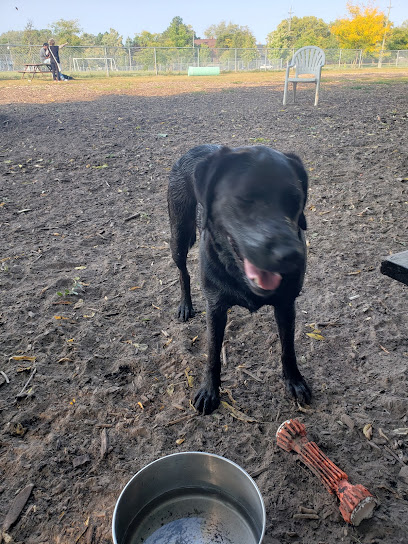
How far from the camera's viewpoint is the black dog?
183 cm

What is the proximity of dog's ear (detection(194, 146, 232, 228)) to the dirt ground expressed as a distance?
1280 mm

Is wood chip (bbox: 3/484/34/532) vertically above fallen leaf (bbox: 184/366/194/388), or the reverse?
wood chip (bbox: 3/484/34/532)

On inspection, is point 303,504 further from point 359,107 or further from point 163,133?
point 359,107

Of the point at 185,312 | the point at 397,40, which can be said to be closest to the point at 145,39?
the point at 397,40

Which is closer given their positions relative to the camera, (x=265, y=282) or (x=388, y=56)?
(x=265, y=282)

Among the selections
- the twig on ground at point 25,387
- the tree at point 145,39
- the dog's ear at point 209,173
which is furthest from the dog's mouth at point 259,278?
the tree at point 145,39

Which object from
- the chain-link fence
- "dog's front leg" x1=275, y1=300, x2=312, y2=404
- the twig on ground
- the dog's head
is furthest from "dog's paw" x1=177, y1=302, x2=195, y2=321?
the chain-link fence

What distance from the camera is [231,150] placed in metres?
2.11

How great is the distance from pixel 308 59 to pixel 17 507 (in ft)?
42.5

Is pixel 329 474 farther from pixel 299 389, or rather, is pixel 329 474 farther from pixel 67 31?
pixel 67 31

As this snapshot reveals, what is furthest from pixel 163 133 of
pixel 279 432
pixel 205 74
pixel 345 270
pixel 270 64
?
pixel 270 64

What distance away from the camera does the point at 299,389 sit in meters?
2.53

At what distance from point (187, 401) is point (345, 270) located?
2144 mm

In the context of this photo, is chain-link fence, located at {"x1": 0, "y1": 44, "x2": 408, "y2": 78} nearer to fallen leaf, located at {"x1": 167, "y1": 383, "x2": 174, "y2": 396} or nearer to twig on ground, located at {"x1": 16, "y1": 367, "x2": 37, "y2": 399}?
twig on ground, located at {"x1": 16, "y1": 367, "x2": 37, "y2": 399}
